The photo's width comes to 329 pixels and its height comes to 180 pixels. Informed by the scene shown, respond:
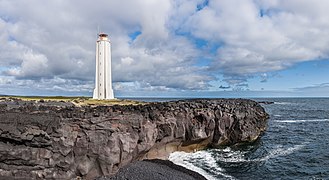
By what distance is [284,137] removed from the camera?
5247 centimetres

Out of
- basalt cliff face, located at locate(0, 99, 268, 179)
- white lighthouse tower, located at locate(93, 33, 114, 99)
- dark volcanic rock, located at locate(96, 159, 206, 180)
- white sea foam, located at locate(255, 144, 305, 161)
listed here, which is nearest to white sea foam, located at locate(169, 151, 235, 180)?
basalt cliff face, located at locate(0, 99, 268, 179)

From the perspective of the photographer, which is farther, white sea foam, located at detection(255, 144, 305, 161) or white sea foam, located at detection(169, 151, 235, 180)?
white sea foam, located at detection(255, 144, 305, 161)

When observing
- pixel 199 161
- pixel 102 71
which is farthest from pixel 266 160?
pixel 102 71

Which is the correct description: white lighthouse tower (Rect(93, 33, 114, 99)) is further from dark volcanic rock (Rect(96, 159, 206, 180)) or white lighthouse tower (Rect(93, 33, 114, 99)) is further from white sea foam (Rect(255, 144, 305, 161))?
white sea foam (Rect(255, 144, 305, 161))

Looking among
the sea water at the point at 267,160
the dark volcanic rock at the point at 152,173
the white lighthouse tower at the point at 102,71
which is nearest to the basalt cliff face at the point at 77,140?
the dark volcanic rock at the point at 152,173

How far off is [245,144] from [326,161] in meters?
13.2

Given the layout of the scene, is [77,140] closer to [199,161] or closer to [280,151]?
[199,161]

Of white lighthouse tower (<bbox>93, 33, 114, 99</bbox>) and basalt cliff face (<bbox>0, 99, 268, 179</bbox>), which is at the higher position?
white lighthouse tower (<bbox>93, 33, 114, 99</bbox>)

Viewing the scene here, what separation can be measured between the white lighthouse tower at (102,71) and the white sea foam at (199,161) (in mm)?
33084

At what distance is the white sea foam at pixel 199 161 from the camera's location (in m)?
30.9

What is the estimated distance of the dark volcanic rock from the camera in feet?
85.5

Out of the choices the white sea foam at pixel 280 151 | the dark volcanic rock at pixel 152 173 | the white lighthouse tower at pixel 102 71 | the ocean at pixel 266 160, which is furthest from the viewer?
the white lighthouse tower at pixel 102 71

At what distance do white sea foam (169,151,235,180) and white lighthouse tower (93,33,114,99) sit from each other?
3308 centimetres

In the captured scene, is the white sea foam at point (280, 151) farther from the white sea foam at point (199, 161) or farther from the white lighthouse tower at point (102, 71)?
the white lighthouse tower at point (102, 71)
